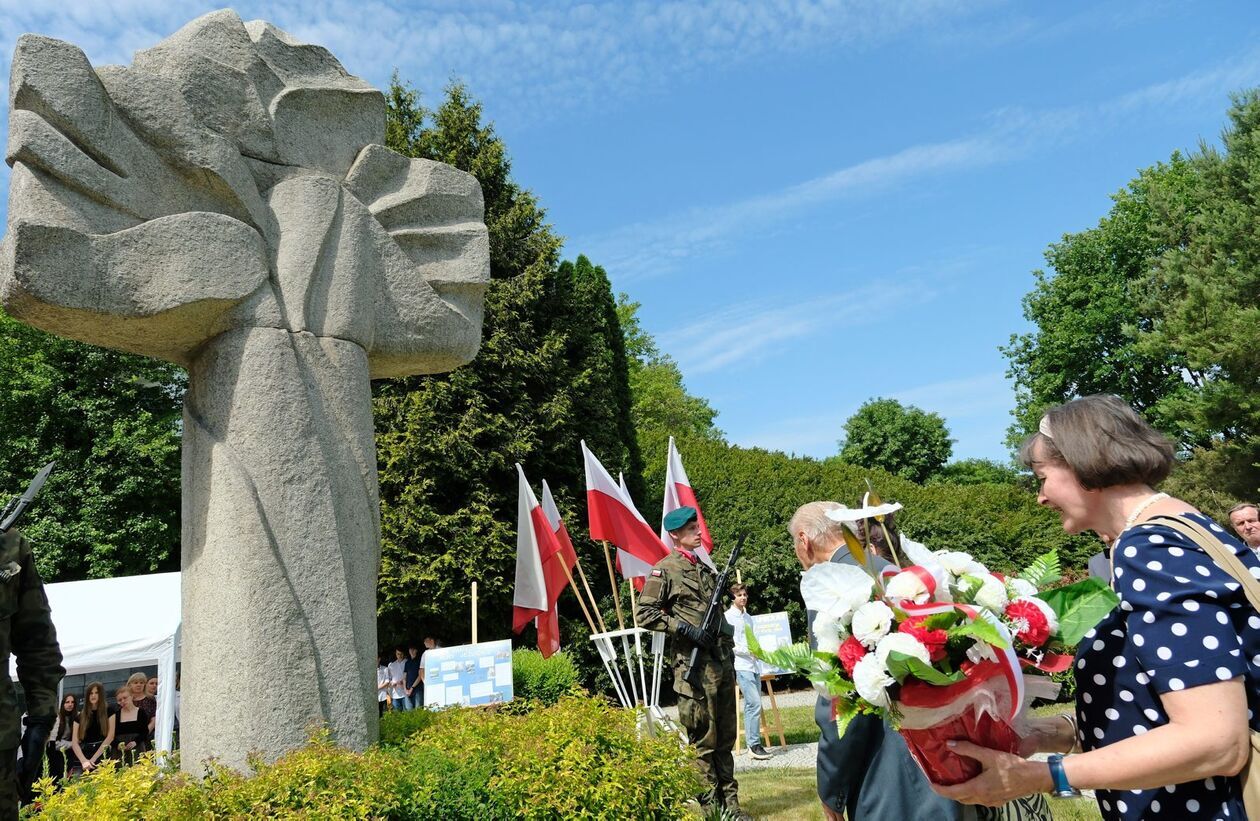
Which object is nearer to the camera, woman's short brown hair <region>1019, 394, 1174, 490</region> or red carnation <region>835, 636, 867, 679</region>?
red carnation <region>835, 636, 867, 679</region>

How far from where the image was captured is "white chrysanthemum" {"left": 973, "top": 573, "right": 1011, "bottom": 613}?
1.93 meters

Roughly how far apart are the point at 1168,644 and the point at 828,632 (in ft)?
2.29

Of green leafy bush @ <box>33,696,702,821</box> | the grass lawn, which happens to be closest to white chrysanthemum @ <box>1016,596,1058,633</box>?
green leafy bush @ <box>33,696,702,821</box>

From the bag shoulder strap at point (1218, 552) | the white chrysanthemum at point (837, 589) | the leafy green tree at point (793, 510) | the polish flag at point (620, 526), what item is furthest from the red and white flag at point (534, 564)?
the leafy green tree at point (793, 510)

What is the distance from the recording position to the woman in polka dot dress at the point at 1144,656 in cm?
180

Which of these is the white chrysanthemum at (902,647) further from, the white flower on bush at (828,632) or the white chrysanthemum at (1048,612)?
the white chrysanthemum at (1048,612)

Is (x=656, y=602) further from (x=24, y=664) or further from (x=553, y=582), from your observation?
→ (x=24, y=664)

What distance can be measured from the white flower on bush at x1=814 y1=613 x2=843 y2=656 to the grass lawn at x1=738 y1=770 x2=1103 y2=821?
5.01 metres

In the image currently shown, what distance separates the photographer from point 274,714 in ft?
12.1

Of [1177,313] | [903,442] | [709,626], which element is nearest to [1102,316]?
[1177,313]

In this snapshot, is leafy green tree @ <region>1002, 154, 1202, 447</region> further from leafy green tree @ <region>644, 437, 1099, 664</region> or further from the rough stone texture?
the rough stone texture

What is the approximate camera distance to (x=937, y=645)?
184 cm

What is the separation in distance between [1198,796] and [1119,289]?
101 ft

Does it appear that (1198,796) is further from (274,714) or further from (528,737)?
(274,714)
